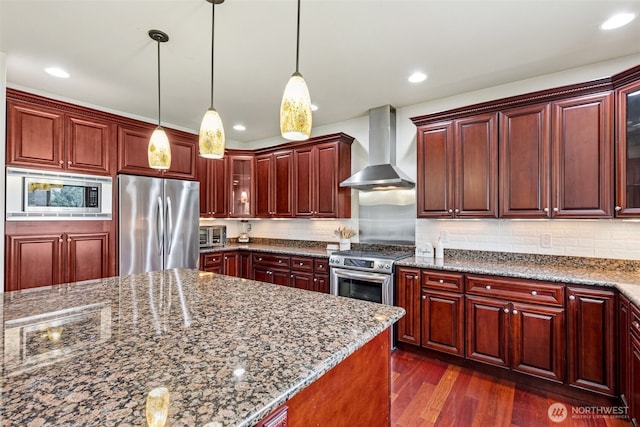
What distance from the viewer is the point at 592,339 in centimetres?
227

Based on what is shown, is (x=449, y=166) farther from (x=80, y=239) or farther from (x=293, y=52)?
(x=80, y=239)

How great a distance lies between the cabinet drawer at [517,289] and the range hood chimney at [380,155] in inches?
52.0

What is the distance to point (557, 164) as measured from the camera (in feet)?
8.55

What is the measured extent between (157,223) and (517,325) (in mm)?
3789

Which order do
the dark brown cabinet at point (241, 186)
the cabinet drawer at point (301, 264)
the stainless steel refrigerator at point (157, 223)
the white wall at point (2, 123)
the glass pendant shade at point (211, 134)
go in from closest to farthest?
the glass pendant shade at point (211, 134)
the white wall at point (2, 123)
the stainless steel refrigerator at point (157, 223)
the cabinet drawer at point (301, 264)
the dark brown cabinet at point (241, 186)

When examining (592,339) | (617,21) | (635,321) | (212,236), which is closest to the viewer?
(635,321)

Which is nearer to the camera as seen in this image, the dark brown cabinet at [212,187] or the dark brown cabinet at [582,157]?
the dark brown cabinet at [582,157]

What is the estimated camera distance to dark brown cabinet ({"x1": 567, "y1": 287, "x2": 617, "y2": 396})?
86.4 inches

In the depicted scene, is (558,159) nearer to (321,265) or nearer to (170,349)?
(321,265)

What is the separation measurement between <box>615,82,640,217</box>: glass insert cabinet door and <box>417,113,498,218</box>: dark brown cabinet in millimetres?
829

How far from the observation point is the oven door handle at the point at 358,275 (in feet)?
10.6

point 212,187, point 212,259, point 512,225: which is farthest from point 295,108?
point 212,187

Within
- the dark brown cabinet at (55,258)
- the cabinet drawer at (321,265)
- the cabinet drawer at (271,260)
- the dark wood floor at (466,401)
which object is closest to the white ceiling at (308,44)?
the dark brown cabinet at (55,258)

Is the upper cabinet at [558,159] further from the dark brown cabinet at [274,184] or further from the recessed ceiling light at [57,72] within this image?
the recessed ceiling light at [57,72]
